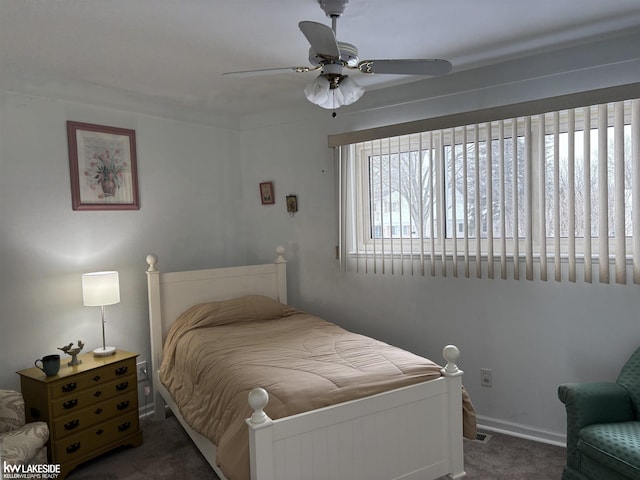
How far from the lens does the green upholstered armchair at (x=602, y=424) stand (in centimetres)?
202

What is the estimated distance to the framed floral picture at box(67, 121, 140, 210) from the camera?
3.12 m

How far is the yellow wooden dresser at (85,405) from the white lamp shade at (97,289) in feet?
1.21

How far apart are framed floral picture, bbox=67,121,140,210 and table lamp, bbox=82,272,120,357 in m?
0.54

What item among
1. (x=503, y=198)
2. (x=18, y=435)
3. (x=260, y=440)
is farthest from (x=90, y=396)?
(x=503, y=198)

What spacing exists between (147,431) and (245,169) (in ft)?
7.46

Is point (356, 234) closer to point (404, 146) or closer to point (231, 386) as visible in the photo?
point (404, 146)

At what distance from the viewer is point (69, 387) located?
8.61ft

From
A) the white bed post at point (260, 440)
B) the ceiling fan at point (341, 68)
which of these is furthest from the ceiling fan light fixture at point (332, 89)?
the white bed post at point (260, 440)

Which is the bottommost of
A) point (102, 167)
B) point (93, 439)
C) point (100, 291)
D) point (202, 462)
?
point (202, 462)

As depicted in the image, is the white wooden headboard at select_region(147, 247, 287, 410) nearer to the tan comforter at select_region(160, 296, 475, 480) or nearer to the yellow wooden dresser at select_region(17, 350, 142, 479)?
the tan comforter at select_region(160, 296, 475, 480)

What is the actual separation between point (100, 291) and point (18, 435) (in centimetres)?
91

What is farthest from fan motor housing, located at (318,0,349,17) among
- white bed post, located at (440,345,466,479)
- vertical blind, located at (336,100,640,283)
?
white bed post, located at (440,345,466,479)

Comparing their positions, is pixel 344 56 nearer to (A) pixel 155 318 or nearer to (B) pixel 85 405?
(A) pixel 155 318

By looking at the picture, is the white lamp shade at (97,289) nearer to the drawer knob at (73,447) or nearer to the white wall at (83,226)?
the white wall at (83,226)
